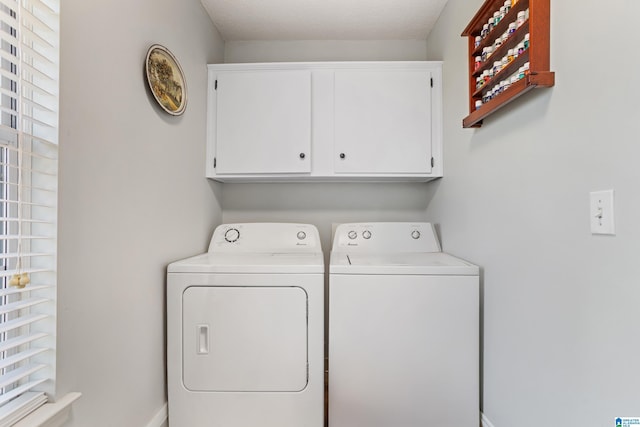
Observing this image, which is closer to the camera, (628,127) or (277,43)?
(628,127)

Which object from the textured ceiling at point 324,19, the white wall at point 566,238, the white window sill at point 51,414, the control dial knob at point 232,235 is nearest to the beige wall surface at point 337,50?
the textured ceiling at point 324,19

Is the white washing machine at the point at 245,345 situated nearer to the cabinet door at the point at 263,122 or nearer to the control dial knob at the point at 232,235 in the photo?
the control dial knob at the point at 232,235

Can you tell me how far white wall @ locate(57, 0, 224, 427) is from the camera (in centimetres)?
96

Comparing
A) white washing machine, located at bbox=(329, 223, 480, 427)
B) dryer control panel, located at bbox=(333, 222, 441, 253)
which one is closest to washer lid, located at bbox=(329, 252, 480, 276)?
white washing machine, located at bbox=(329, 223, 480, 427)

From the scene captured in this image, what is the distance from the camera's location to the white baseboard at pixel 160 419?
139 cm

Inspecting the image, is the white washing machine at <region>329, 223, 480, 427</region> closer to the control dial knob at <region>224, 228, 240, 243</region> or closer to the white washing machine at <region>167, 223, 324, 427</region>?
the white washing machine at <region>167, 223, 324, 427</region>

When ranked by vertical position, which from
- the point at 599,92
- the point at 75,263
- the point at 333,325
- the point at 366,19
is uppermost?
the point at 366,19

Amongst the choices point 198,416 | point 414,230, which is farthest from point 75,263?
point 414,230

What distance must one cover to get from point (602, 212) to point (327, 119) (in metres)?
1.52

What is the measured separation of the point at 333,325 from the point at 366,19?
1.91 metres

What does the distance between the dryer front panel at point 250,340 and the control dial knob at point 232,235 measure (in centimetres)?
60

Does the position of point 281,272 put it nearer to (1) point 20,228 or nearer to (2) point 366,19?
(1) point 20,228

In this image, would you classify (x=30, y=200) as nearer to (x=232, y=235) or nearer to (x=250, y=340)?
(x=250, y=340)

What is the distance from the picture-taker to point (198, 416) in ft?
4.89
